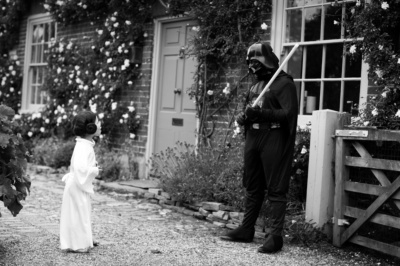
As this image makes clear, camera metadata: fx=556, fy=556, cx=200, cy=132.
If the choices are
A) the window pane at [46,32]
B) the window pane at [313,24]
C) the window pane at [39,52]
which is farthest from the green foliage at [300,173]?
the window pane at [39,52]

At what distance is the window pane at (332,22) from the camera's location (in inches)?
264

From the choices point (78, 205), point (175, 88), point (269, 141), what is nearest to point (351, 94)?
point (269, 141)

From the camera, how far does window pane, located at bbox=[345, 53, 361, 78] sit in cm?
651

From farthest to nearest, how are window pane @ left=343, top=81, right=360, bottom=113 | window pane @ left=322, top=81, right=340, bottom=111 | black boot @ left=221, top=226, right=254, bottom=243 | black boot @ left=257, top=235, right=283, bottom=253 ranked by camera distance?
1. window pane @ left=322, top=81, right=340, bottom=111
2. window pane @ left=343, top=81, right=360, bottom=113
3. black boot @ left=221, top=226, right=254, bottom=243
4. black boot @ left=257, top=235, right=283, bottom=253

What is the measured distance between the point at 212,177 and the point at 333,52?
2125 mm

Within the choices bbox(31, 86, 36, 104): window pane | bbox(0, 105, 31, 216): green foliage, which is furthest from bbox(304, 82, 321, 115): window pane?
bbox(31, 86, 36, 104): window pane

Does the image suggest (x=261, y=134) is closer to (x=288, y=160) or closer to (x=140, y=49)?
(x=288, y=160)

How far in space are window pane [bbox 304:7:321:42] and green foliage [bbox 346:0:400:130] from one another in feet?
2.84

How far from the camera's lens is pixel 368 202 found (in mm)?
5500

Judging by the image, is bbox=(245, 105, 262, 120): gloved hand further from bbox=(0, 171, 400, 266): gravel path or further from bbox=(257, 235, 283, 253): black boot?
bbox=(0, 171, 400, 266): gravel path

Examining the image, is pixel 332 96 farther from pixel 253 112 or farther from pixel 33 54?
pixel 33 54

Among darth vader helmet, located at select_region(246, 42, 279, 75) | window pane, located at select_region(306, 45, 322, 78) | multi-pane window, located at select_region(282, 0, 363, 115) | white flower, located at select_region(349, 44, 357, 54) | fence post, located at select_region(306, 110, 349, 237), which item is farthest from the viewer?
window pane, located at select_region(306, 45, 322, 78)

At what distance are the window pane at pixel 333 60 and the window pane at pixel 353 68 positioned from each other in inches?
4.2

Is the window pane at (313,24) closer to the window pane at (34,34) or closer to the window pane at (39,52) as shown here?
the window pane at (39,52)
